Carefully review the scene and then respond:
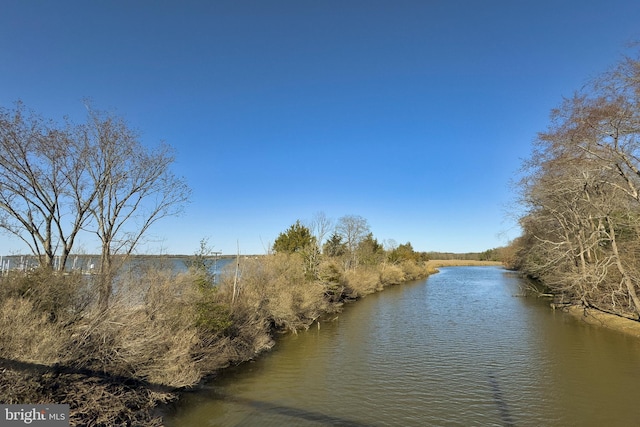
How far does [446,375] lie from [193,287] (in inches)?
340

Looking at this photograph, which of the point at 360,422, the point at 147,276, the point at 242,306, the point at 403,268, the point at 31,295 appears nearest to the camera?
the point at 31,295

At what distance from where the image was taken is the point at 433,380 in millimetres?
11398

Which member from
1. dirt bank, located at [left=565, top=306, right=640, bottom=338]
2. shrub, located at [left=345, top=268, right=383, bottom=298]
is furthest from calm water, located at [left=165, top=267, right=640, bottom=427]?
shrub, located at [left=345, top=268, right=383, bottom=298]

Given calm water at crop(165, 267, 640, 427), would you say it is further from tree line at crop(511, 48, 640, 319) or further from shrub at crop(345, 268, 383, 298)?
shrub at crop(345, 268, 383, 298)

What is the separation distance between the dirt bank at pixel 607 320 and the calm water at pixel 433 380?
708 millimetres

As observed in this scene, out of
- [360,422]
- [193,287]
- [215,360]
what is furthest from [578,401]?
[193,287]

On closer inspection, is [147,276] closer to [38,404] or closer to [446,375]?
[38,404]

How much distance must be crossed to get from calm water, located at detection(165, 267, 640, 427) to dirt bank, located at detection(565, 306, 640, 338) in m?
0.71

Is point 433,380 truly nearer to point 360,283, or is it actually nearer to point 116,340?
point 116,340

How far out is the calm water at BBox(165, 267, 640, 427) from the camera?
877 cm

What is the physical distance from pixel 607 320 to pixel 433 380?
1486 cm

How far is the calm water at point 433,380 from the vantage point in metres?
8.77

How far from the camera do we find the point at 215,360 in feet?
37.3

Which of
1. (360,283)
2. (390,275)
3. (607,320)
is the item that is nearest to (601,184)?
(607,320)
